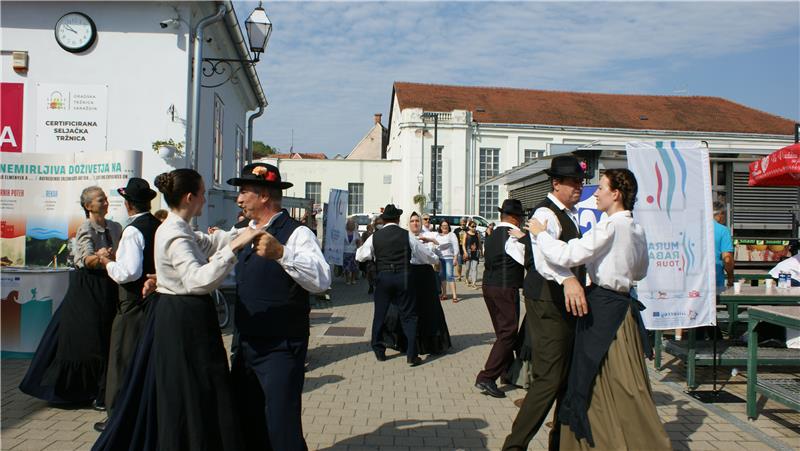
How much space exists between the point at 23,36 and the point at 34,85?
0.79 meters

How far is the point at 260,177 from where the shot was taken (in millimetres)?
3432

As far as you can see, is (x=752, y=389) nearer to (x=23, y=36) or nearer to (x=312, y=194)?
(x=23, y=36)

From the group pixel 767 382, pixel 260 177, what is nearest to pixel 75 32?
pixel 260 177

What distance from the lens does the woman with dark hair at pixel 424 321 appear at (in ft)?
26.1

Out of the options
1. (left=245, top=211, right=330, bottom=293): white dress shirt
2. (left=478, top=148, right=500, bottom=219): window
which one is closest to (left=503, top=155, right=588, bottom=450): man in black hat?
(left=245, top=211, right=330, bottom=293): white dress shirt

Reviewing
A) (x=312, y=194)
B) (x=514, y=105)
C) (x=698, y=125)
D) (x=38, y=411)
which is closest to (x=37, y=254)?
(x=38, y=411)

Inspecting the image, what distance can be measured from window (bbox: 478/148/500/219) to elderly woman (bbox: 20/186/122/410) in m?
36.9

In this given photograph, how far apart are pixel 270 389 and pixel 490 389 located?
10.7 ft

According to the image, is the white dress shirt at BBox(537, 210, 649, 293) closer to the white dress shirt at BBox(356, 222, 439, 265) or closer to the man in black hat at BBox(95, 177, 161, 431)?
the man in black hat at BBox(95, 177, 161, 431)

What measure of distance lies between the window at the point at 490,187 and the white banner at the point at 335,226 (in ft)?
97.1

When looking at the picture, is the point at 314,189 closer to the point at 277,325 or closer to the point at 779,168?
the point at 779,168

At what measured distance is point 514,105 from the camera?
146 ft

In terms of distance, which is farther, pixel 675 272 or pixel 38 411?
pixel 675 272

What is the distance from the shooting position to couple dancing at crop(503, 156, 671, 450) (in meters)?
3.56
